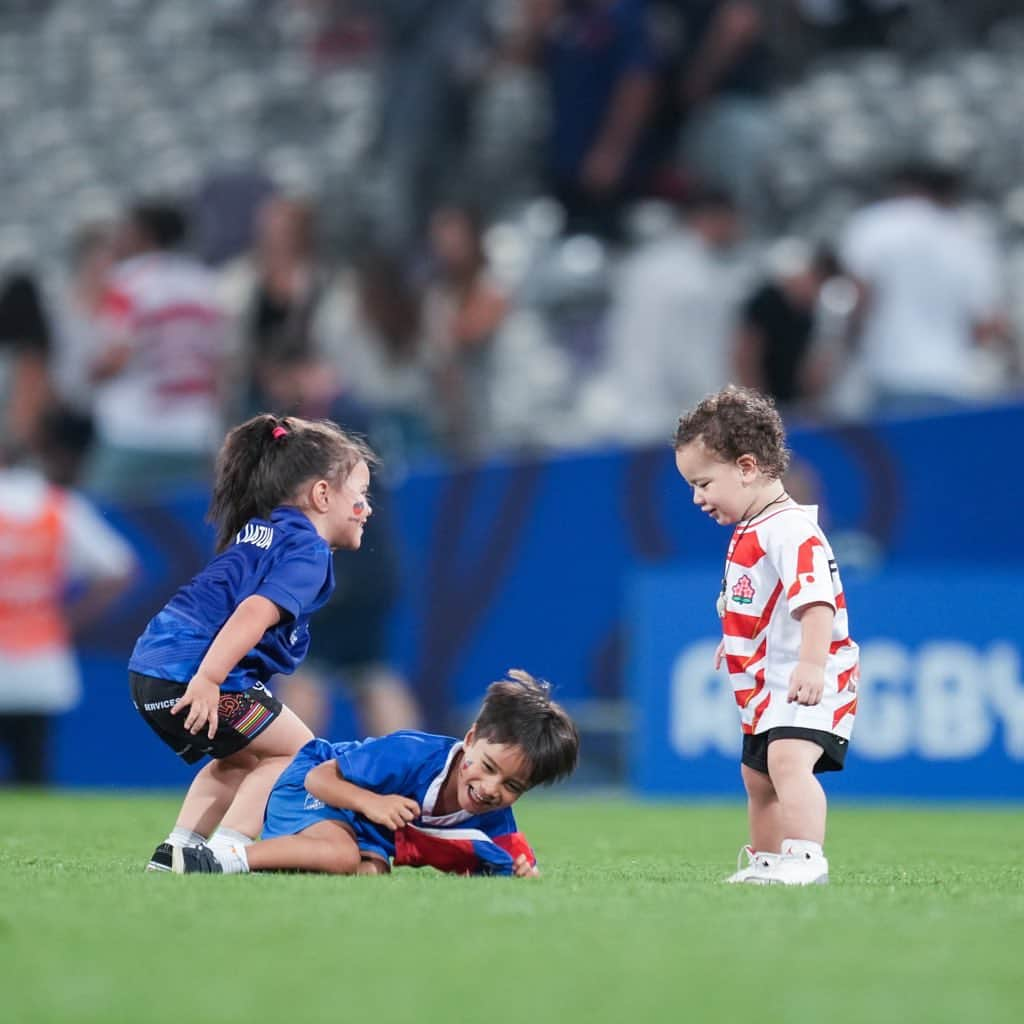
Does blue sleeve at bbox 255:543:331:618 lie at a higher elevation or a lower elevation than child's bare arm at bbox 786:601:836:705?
higher

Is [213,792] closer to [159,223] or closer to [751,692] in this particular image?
[751,692]

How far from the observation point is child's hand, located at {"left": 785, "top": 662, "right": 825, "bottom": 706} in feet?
14.5

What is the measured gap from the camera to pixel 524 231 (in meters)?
13.5

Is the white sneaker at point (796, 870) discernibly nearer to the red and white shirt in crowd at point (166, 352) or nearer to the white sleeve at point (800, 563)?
the white sleeve at point (800, 563)

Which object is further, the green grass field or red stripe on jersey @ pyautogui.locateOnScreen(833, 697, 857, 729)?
red stripe on jersey @ pyautogui.locateOnScreen(833, 697, 857, 729)

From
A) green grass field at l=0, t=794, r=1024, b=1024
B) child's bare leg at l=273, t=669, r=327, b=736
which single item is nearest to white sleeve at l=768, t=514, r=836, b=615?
green grass field at l=0, t=794, r=1024, b=1024

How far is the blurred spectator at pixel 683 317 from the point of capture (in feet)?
34.5

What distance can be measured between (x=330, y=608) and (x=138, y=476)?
2.15 meters

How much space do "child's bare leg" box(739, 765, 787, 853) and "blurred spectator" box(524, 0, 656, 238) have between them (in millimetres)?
8124

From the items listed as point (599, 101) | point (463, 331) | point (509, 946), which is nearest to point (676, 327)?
point (463, 331)

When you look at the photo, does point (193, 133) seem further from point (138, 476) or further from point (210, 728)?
point (210, 728)

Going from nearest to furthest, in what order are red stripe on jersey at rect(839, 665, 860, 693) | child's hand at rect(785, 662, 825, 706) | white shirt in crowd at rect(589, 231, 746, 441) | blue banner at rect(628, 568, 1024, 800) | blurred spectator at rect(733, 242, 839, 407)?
child's hand at rect(785, 662, 825, 706) → red stripe on jersey at rect(839, 665, 860, 693) → blue banner at rect(628, 568, 1024, 800) → blurred spectator at rect(733, 242, 839, 407) → white shirt in crowd at rect(589, 231, 746, 441)

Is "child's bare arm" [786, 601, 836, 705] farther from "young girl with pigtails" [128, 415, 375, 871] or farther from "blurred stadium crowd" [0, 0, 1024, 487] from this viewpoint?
"blurred stadium crowd" [0, 0, 1024, 487]

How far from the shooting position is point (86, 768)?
10516mm
